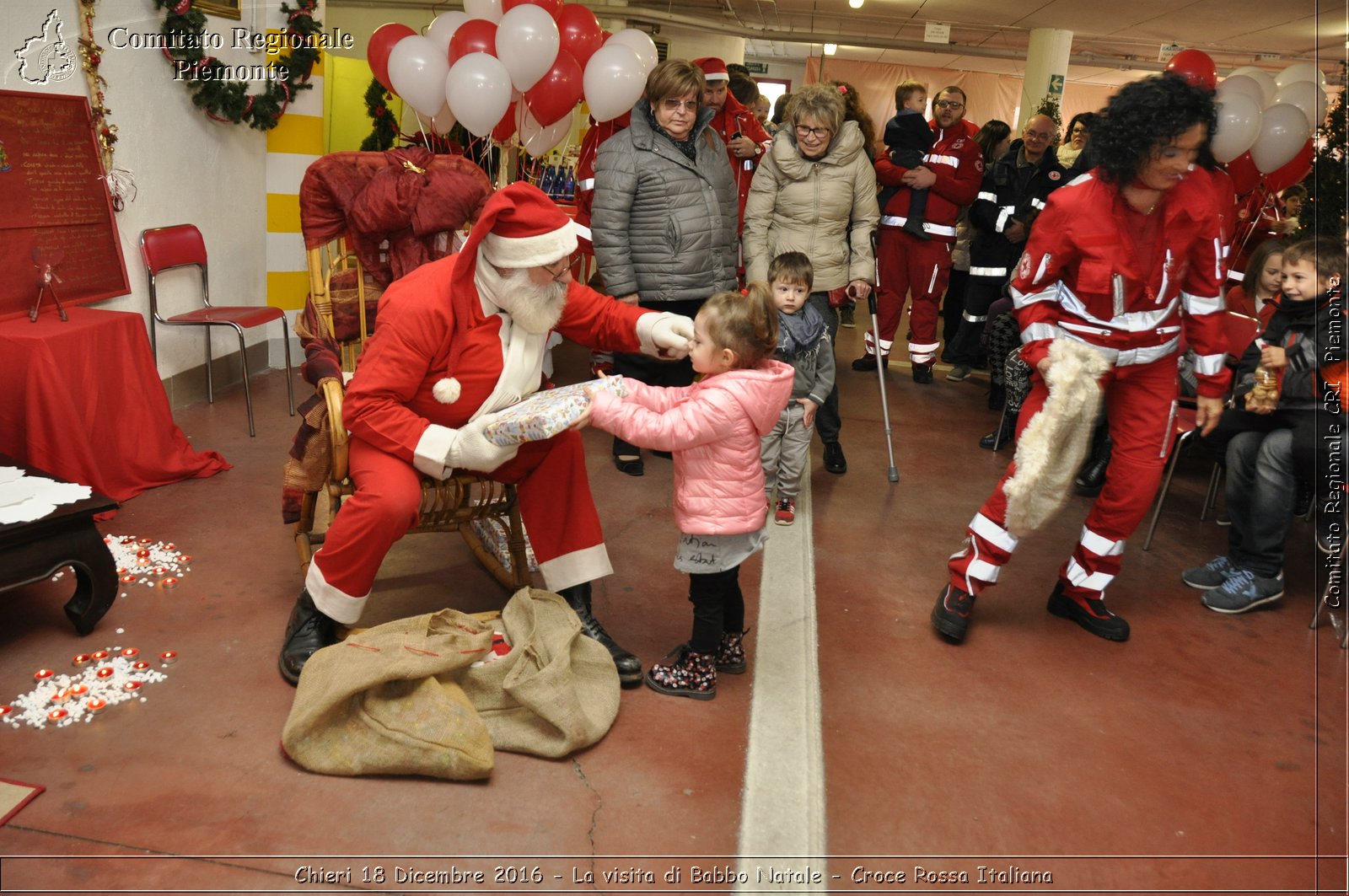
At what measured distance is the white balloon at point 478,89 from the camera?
4645 mm

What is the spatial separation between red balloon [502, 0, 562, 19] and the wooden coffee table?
11.2ft

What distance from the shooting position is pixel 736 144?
16.8 feet

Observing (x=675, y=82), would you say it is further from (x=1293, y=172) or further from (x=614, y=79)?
(x=1293, y=172)

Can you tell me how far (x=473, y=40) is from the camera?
4.95m

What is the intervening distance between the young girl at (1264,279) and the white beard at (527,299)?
9.33 feet

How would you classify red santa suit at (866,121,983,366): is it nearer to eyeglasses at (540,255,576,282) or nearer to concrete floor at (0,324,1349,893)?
concrete floor at (0,324,1349,893)

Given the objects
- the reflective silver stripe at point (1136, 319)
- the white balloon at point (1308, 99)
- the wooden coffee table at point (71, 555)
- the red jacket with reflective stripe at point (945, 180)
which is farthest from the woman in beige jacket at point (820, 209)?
the white balloon at point (1308, 99)

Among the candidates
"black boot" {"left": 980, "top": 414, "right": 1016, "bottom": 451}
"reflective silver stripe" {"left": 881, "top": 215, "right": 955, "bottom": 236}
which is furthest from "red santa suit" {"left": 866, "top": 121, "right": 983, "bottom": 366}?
"black boot" {"left": 980, "top": 414, "right": 1016, "bottom": 451}

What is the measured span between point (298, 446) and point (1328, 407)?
3439 mm

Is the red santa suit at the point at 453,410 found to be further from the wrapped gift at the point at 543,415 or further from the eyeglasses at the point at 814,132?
the eyeglasses at the point at 814,132

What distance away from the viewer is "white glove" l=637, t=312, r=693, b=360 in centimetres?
286

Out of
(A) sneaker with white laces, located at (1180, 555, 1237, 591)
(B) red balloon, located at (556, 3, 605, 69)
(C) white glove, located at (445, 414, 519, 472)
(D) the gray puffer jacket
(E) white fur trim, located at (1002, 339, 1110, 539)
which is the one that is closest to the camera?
(C) white glove, located at (445, 414, 519, 472)

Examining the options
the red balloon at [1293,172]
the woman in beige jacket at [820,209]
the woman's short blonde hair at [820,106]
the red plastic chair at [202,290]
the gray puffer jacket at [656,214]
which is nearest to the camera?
the gray puffer jacket at [656,214]

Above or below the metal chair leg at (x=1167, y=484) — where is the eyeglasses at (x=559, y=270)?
above
